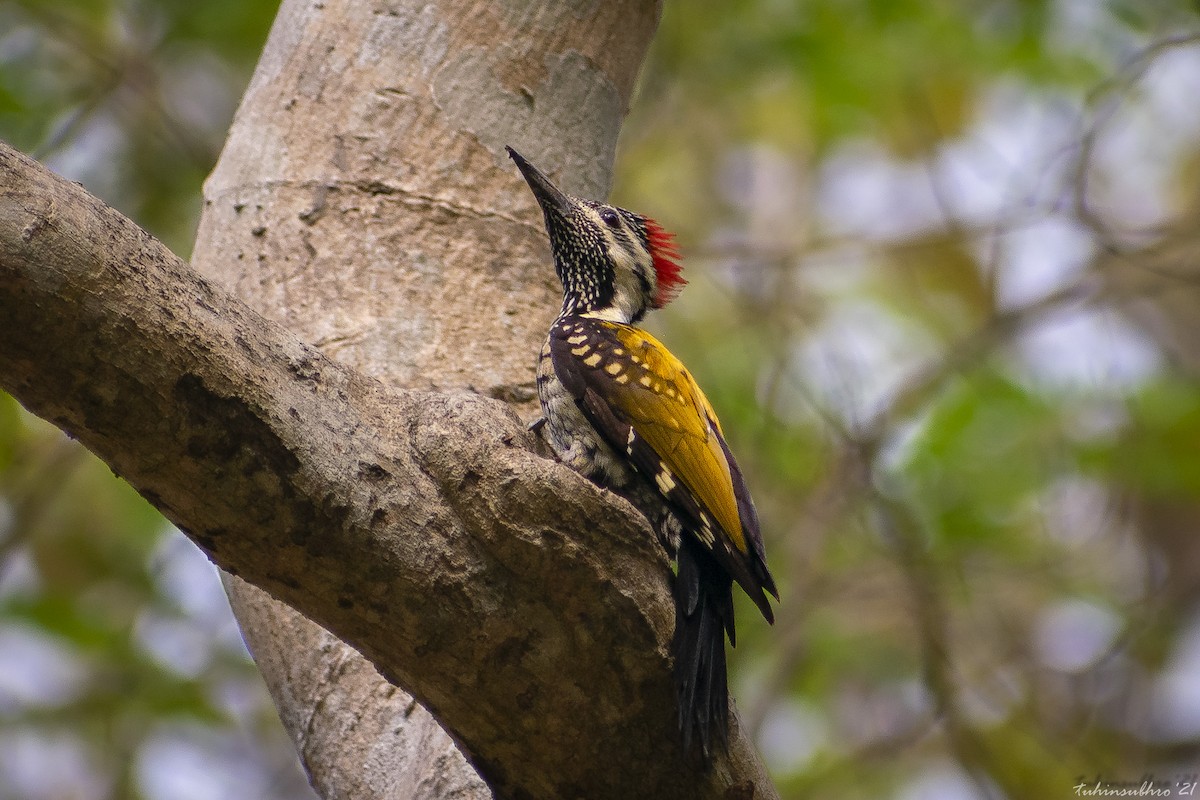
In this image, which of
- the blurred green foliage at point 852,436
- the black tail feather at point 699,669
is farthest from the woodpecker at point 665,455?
the blurred green foliage at point 852,436

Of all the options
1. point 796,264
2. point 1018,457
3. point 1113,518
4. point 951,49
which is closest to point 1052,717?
point 1113,518

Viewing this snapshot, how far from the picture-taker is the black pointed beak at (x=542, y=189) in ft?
11.5

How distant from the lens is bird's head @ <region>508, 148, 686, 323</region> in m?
3.71

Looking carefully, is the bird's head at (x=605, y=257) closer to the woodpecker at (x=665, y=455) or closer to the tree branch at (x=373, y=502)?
the woodpecker at (x=665, y=455)

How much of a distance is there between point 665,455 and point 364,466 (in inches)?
37.2

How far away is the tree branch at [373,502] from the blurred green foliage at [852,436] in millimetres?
2921

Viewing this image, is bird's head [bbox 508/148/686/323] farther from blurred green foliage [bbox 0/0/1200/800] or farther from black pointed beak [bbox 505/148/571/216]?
blurred green foliage [bbox 0/0/1200/800]

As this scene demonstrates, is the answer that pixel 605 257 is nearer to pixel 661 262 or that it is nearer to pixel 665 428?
pixel 661 262

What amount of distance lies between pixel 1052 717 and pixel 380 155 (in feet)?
17.1

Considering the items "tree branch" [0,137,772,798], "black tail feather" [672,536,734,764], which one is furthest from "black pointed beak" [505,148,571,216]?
"black tail feather" [672,536,734,764]

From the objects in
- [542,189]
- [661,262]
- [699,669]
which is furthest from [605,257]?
[699,669]

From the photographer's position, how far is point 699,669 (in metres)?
2.35

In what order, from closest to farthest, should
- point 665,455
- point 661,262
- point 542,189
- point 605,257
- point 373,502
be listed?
point 373,502 < point 665,455 < point 542,189 < point 605,257 < point 661,262

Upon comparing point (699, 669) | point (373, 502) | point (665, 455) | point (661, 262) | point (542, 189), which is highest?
point (661, 262)
